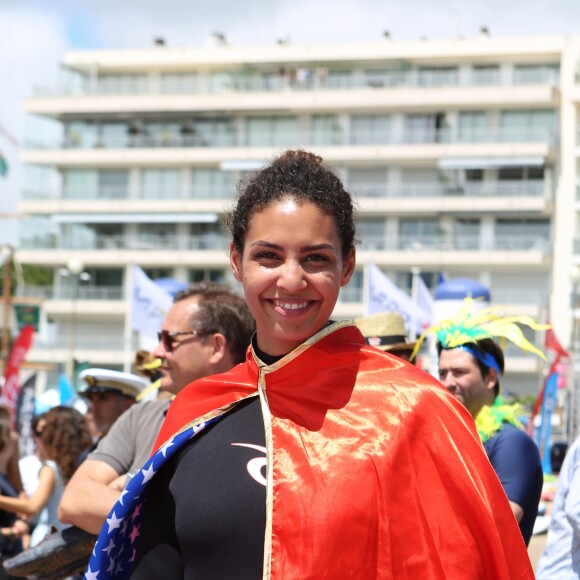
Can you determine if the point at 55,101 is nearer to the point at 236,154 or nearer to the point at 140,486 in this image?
the point at 236,154

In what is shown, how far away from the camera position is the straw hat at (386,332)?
6047mm

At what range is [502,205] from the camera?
60.0 metres

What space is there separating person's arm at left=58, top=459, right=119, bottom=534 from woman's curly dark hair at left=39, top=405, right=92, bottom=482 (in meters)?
2.93

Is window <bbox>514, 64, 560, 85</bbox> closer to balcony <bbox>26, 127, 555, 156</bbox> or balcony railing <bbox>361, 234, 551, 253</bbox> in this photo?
balcony <bbox>26, 127, 555, 156</bbox>

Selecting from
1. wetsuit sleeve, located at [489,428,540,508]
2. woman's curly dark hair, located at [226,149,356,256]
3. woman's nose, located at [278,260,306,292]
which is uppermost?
woman's curly dark hair, located at [226,149,356,256]

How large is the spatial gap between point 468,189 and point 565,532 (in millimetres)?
57486

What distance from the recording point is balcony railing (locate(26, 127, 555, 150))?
2418 inches

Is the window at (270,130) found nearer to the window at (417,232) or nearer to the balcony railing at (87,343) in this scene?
the window at (417,232)

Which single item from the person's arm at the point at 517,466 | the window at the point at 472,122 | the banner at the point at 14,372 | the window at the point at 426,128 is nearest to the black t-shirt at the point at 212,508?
the person's arm at the point at 517,466

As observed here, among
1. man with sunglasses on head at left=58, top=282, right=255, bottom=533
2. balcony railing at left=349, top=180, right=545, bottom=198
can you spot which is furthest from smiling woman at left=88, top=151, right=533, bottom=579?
balcony railing at left=349, top=180, right=545, bottom=198

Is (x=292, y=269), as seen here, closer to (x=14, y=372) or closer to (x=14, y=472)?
(x=14, y=472)

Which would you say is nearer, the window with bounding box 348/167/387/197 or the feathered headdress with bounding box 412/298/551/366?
the feathered headdress with bounding box 412/298/551/366

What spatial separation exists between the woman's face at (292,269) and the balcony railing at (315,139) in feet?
191

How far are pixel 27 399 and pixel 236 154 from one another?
49036mm
